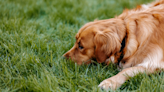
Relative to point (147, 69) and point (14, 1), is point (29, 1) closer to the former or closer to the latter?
point (14, 1)

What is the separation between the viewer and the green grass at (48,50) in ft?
8.13

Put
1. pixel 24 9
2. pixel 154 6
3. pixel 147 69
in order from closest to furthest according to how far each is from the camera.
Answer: pixel 147 69 → pixel 154 6 → pixel 24 9

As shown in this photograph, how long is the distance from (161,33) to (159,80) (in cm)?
70

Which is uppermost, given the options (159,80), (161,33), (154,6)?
(154,6)

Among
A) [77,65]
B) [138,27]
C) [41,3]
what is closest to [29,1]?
[41,3]

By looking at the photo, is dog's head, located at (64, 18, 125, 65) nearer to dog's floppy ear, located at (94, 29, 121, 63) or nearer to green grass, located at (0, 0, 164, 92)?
dog's floppy ear, located at (94, 29, 121, 63)

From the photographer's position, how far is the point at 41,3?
5.09 m

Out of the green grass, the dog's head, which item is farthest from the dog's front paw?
the dog's head

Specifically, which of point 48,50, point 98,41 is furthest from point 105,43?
point 48,50

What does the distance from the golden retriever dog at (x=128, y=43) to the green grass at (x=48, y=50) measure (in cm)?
14

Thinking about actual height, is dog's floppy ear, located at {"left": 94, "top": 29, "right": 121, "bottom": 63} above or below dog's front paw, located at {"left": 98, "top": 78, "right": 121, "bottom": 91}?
above

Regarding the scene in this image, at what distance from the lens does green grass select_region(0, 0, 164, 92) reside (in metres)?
2.48

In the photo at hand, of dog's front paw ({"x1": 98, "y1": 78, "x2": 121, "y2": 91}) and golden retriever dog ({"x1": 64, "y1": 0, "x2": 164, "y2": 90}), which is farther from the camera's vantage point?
golden retriever dog ({"x1": 64, "y1": 0, "x2": 164, "y2": 90})

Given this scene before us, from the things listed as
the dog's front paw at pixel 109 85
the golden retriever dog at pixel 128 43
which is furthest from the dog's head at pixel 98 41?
the dog's front paw at pixel 109 85
